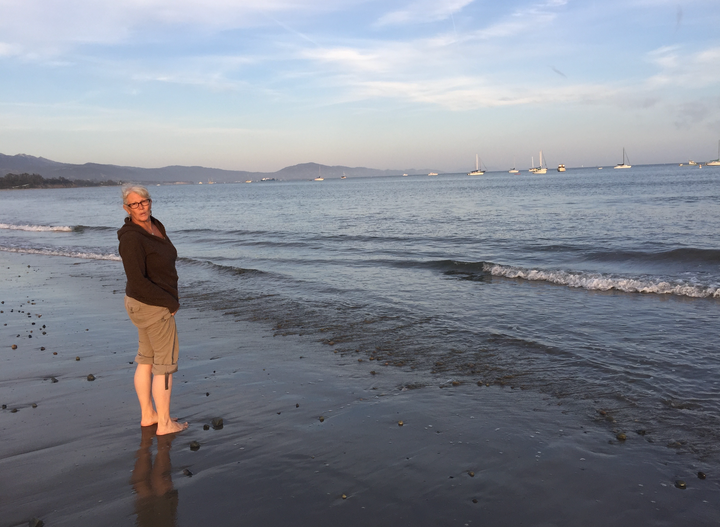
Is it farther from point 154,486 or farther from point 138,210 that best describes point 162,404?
point 138,210

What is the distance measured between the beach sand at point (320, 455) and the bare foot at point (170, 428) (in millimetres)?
85

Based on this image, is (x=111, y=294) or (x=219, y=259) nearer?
(x=111, y=294)

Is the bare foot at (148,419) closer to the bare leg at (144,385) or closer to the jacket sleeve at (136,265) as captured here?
the bare leg at (144,385)

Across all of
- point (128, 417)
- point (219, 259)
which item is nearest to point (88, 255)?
point (219, 259)

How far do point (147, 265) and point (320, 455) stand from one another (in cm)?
217

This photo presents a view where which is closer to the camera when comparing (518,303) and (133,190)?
(133,190)

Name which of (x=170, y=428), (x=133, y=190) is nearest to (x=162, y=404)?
(x=170, y=428)

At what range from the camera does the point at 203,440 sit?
4.60m

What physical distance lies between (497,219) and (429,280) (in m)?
17.7

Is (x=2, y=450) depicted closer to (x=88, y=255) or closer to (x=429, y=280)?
(x=429, y=280)

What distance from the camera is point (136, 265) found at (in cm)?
420

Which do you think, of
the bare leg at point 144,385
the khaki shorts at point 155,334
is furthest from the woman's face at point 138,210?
the bare leg at point 144,385

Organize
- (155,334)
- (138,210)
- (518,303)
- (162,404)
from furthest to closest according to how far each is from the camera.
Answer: (518,303) → (162,404) → (155,334) → (138,210)

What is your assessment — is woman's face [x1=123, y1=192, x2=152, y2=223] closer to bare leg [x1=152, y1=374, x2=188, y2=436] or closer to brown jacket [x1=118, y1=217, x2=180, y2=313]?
brown jacket [x1=118, y1=217, x2=180, y2=313]
